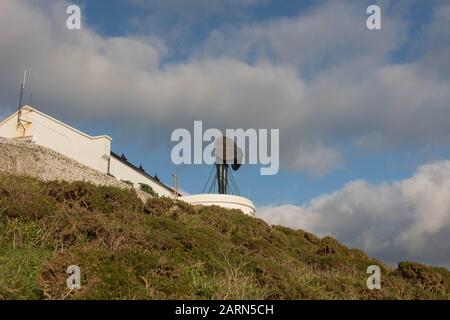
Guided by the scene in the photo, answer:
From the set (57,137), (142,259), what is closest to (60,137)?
(57,137)

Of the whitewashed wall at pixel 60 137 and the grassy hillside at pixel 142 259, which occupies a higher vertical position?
the whitewashed wall at pixel 60 137

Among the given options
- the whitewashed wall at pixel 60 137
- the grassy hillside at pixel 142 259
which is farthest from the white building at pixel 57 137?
the grassy hillside at pixel 142 259

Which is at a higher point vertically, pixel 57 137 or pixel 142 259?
pixel 57 137

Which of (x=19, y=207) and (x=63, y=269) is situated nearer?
(x=63, y=269)

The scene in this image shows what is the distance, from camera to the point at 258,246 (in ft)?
56.2

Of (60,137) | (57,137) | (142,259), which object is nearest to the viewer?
(142,259)

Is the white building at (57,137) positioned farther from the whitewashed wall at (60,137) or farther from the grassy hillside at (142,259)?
the grassy hillside at (142,259)

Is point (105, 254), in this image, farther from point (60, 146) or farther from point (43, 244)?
point (60, 146)

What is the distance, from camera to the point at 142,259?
35.3ft

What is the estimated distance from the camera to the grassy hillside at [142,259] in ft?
31.8

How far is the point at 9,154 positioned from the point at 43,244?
39.3 ft

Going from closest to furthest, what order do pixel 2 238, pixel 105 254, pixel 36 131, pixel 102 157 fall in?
pixel 105 254, pixel 2 238, pixel 36 131, pixel 102 157

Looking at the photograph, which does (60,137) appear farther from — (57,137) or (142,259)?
(142,259)
